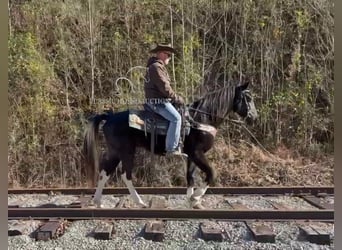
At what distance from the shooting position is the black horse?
4051mm

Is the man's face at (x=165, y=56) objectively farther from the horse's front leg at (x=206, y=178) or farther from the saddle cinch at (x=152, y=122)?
the horse's front leg at (x=206, y=178)

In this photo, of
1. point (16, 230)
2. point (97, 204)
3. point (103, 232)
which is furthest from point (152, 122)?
point (16, 230)

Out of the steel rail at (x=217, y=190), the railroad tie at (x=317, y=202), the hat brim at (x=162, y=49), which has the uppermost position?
the hat brim at (x=162, y=49)

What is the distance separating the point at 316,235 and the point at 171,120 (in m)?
1.34

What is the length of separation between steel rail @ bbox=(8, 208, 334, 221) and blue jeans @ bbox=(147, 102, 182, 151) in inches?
20.4

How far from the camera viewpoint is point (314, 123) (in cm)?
426

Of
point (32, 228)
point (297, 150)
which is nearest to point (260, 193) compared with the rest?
point (297, 150)

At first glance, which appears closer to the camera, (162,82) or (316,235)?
(316,235)

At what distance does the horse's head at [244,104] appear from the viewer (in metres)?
4.08

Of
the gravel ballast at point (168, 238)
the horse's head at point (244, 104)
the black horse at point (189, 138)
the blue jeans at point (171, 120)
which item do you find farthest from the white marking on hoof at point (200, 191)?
the horse's head at point (244, 104)

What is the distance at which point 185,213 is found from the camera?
3930 mm

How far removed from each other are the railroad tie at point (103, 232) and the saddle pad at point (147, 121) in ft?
2.57

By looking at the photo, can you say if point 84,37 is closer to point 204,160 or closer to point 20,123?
point 20,123

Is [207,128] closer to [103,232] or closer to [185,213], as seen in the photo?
[185,213]
